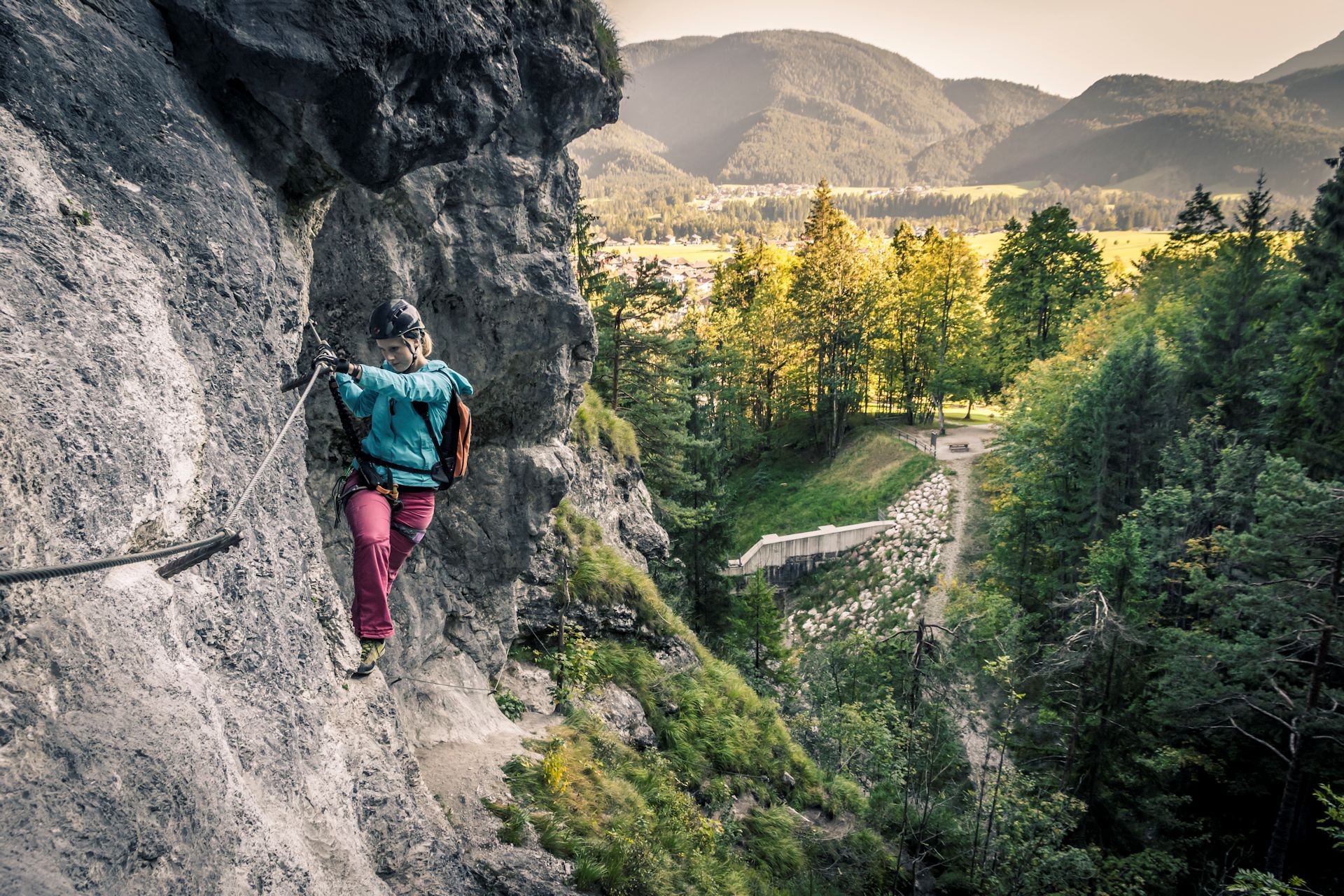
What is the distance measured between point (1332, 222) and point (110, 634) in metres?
31.4

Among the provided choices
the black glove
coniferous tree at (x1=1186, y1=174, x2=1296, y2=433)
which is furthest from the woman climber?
coniferous tree at (x1=1186, y1=174, x2=1296, y2=433)

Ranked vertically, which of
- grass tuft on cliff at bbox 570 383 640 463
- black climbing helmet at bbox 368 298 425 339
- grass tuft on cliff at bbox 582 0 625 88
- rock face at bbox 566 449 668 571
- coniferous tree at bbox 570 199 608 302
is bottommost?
rock face at bbox 566 449 668 571

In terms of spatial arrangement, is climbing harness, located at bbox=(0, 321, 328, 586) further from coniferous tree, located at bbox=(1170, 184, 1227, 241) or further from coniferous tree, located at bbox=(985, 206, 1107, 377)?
coniferous tree, located at bbox=(985, 206, 1107, 377)

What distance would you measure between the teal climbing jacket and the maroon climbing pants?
20cm

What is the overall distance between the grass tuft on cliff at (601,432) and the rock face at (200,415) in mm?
10645

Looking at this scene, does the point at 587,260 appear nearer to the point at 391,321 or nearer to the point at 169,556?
the point at 391,321

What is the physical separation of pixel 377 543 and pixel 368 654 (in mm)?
965

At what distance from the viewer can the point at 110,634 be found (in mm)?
2686

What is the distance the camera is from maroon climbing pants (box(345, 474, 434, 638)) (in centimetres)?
489

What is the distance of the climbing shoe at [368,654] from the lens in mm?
5152

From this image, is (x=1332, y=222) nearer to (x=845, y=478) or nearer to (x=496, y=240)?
(x=845, y=478)

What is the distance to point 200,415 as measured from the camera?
3.56m

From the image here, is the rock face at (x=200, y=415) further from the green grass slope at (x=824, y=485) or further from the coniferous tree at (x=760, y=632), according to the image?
the green grass slope at (x=824, y=485)

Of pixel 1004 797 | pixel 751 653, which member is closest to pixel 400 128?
pixel 1004 797
